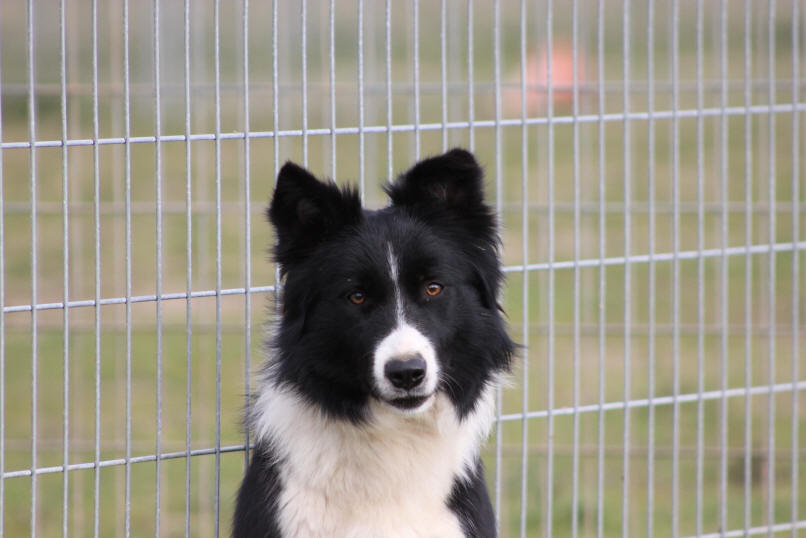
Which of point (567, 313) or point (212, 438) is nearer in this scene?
point (212, 438)

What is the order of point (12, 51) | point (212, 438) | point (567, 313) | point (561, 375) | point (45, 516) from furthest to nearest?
1. point (12, 51)
2. point (567, 313)
3. point (561, 375)
4. point (212, 438)
5. point (45, 516)

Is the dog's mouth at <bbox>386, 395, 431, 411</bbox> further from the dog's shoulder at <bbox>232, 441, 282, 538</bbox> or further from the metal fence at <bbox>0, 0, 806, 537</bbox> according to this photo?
the metal fence at <bbox>0, 0, 806, 537</bbox>

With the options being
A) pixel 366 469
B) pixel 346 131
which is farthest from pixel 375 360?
pixel 346 131

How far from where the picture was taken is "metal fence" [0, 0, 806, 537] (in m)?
3.47

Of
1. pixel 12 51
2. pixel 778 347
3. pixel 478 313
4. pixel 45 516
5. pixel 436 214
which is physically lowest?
pixel 45 516

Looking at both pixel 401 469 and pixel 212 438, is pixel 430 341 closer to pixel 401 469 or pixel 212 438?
pixel 401 469

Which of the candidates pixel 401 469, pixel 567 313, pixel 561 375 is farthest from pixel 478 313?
pixel 567 313

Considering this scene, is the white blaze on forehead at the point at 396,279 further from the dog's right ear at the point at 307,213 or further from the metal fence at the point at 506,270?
the metal fence at the point at 506,270

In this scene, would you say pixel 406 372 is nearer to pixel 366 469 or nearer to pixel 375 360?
A: pixel 375 360

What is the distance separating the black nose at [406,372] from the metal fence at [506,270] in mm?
662

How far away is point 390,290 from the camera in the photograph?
2928 mm

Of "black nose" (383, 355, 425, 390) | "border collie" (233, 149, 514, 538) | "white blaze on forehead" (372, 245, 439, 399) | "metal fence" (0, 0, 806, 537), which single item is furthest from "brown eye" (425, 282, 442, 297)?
"metal fence" (0, 0, 806, 537)

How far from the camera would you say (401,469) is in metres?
3.07

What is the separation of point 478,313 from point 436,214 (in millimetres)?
294
